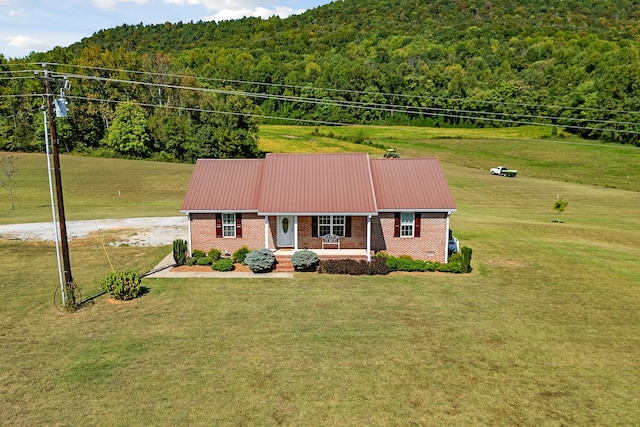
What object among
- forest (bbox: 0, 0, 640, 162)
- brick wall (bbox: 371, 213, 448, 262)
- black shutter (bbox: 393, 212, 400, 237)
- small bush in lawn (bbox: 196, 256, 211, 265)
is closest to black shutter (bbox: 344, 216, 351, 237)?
brick wall (bbox: 371, 213, 448, 262)

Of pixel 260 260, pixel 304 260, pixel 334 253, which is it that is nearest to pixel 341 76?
pixel 334 253

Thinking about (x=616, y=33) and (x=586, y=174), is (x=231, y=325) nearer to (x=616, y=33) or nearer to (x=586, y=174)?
(x=586, y=174)

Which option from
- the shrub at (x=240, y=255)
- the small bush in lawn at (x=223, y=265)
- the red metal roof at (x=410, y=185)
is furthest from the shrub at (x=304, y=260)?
the red metal roof at (x=410, y=185)

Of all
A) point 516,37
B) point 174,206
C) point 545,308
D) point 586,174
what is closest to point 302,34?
point 516,37

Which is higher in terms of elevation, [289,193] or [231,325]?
[289,193]

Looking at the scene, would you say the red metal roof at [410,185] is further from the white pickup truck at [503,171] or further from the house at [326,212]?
the white pickup truck at [503,171]

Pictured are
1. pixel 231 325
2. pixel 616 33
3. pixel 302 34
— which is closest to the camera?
pixel 231 325

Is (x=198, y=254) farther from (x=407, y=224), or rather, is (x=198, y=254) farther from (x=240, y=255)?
(x=407, y=224)
